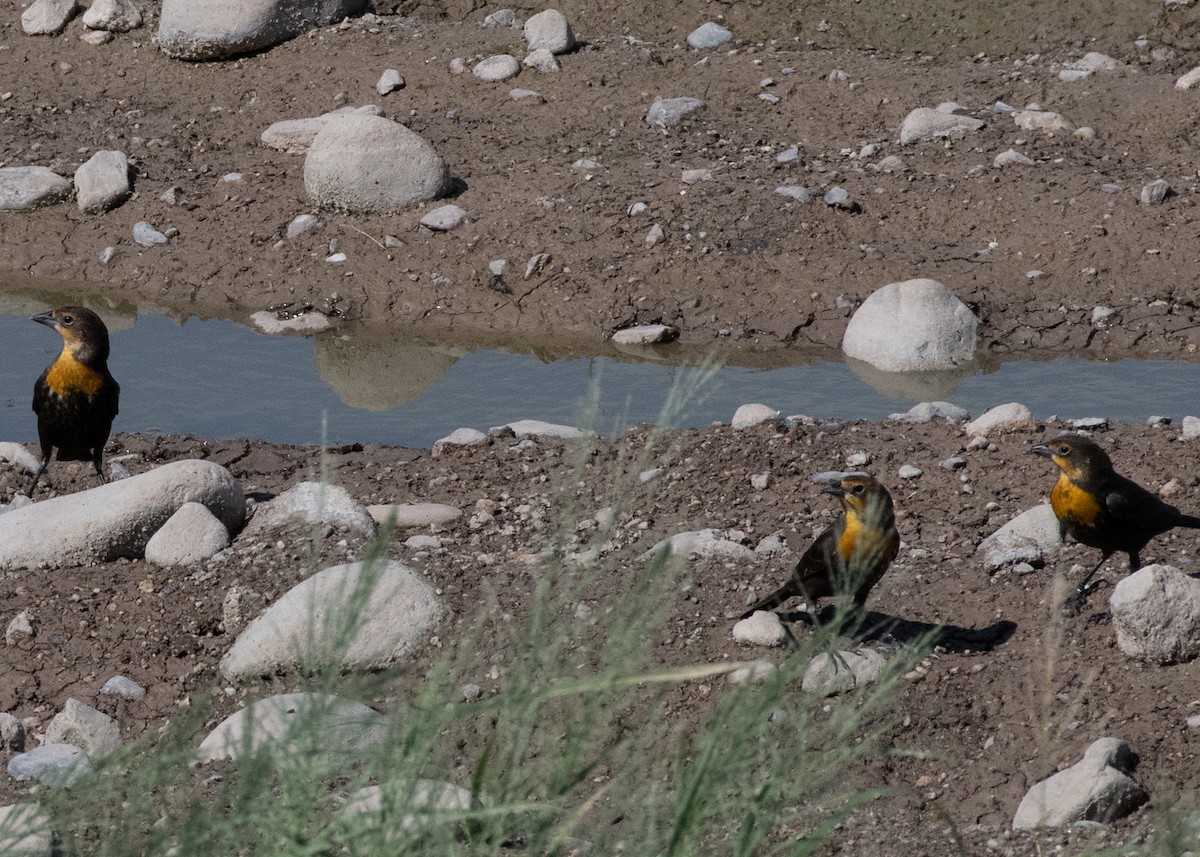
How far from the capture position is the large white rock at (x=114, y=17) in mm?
14039

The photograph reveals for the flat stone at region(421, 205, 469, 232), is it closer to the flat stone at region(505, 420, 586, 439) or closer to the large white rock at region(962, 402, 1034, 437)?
the flat stone at region(505, 420, 586, 439)

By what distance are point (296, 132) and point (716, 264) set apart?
12.6 feet

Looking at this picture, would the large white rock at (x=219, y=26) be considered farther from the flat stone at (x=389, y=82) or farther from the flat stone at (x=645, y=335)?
the flat stone at (x=645, y=335)

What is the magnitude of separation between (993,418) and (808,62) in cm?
662

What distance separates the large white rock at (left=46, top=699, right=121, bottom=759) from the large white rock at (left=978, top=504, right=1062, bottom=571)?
3.28 meters

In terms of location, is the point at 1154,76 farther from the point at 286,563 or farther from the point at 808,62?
the point at 286,563

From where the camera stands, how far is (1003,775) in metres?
4.88

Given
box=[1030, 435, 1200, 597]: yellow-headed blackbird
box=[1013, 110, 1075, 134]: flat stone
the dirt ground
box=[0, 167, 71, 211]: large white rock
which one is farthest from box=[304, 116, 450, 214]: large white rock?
box=[1030, 435, 1200, 597]: yellow-headed blackbird

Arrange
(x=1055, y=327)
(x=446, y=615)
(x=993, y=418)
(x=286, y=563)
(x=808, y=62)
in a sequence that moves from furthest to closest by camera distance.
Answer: (x=808, y=62) < (x=1055, y=327) < (x=993, y=418) < (x=286, y=563) < (x=446, y=615)

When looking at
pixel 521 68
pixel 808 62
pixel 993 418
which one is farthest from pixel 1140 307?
pixel 521 68

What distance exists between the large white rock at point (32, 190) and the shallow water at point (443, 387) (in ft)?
5.42

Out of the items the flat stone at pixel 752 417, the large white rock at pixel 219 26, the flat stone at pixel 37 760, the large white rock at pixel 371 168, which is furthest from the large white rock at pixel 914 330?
the large white rock at pixel 219 26

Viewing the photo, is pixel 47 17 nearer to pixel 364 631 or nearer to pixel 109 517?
pixel 109 517

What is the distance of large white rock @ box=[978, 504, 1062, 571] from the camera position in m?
5.97
